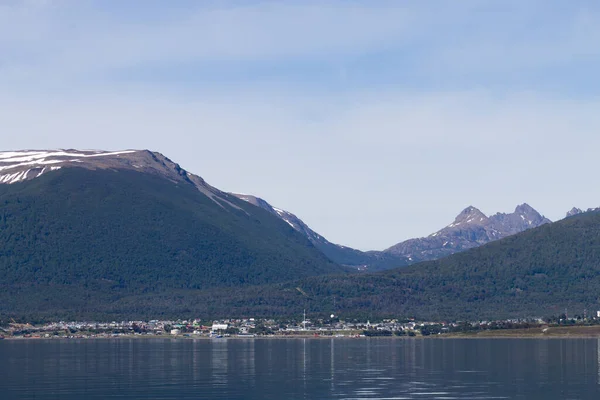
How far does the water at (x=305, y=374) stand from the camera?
87.9m

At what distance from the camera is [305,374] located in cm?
10806

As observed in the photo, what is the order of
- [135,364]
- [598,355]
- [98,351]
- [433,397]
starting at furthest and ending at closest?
1. [98,351]
2. [598,355]
3. [135,364]
4. [433,397]

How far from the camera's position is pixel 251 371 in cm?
11244

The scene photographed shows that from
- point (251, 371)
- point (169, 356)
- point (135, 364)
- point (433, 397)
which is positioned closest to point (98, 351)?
point (169, 356)

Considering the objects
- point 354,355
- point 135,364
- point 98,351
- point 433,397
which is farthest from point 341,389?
point 98,351

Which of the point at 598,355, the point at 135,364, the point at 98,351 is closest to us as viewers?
the point at 135,364

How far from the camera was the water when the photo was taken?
87.9 metres

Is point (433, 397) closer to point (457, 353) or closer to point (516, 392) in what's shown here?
point (516, 392)

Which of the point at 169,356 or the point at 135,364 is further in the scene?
the point at 169,356

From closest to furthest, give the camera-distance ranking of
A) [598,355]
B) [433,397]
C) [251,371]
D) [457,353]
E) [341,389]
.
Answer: [433,397] < [341,389] < [251,371] < [598,355] < [457,353]

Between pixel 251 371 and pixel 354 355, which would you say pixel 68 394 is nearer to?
pixel 251 371

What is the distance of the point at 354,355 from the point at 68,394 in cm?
6345

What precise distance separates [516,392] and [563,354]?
183 feet

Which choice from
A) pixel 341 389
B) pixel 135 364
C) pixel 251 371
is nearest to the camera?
pixel 341 389
